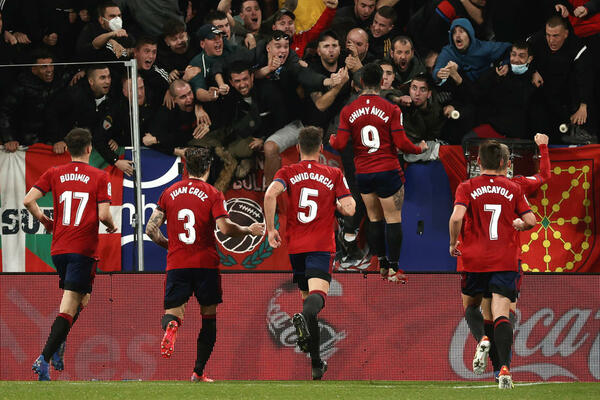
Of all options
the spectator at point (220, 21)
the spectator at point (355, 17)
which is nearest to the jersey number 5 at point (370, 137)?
the spectator at point (355, 17)

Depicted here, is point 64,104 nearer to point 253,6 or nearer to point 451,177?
point 253,6

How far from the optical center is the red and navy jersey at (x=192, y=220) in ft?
26.1

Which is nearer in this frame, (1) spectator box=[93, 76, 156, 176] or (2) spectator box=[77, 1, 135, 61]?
(1) spectator box=[93, 76, 156, 176]

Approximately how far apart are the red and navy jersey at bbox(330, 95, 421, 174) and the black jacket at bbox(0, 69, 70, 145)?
12.7 ft

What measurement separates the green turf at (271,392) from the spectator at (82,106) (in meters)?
4.16

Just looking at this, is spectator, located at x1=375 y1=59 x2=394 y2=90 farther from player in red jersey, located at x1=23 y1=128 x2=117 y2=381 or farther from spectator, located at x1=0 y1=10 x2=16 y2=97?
spectator, located at x1=0 y1=10 x2=16 y2=97

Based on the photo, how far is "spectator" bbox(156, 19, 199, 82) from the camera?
1206 centimetres

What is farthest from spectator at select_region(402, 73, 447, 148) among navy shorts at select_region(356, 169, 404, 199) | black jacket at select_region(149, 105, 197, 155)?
black jacket at select_region(149, 105, 197, 155)

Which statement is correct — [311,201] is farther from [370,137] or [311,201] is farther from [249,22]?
[249,22]

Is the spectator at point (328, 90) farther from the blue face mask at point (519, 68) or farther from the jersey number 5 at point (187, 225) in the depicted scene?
the jersey number 5 at point (187, 225)

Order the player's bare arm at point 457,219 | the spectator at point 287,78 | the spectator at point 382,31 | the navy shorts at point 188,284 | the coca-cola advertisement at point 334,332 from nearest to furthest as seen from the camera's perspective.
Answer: the player's bare arm at point 457,219, the navy shorts at point 188,284, the coca-cola advertisement at point 334,332, the spectator at point 287,78, the spectator at point 382,31

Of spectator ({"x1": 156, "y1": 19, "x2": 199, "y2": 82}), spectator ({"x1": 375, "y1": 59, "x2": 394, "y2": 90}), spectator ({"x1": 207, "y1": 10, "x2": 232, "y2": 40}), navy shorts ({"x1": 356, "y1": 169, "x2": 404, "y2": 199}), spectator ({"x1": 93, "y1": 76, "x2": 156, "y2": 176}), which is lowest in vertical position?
navy shorts ({"x1": 356, "y1": 169, "x2": 404, "y2": 199})

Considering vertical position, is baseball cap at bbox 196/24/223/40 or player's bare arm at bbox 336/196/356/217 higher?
baseball cap at bbox 196/24/223/40

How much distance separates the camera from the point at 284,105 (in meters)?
11.6
